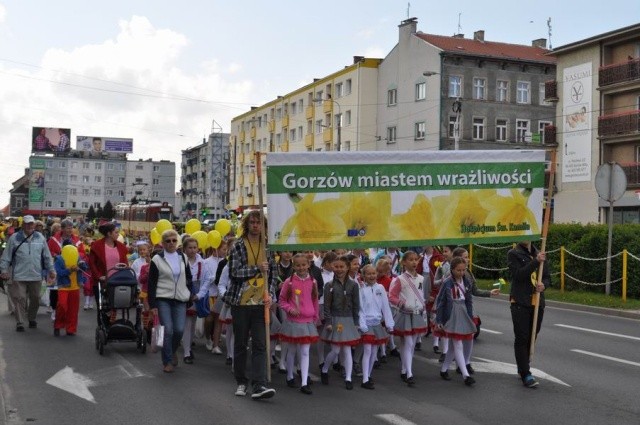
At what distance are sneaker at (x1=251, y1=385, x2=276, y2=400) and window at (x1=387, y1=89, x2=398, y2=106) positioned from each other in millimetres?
59775

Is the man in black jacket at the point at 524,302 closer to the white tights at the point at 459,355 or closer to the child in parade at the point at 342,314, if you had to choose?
the white tights at the point at 459,355

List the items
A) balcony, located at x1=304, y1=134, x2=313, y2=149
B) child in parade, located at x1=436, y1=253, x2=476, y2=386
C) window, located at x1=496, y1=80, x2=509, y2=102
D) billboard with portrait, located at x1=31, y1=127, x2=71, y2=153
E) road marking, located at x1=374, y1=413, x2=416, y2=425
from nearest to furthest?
road marking, located at x1=374, y1=413, x2=416, y2=425, child in parade, located at x1=436, y1=253, x2=476, y2=386, window, located at x1=496, y1=80, x2=509, y2=102, balcony, located at x1=304, y1=134, x2=313, y2=149, billboard with portrait, located at x1=31, y1=127, x2=71, y2=153

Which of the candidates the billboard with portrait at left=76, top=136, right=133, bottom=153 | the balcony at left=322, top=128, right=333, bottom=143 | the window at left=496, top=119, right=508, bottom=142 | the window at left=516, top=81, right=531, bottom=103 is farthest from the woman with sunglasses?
the billboard with portrait at left=76, top=136, right=133, bottom=153

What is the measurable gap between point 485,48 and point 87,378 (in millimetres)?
60041

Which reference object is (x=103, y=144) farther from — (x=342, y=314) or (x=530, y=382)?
(x=530, y=382)

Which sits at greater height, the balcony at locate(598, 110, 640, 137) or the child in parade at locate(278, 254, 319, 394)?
the balcony at locate(598, 110, 640, 137)

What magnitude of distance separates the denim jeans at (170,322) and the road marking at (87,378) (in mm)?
403

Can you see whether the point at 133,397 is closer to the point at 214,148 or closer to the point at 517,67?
the point at 517,67

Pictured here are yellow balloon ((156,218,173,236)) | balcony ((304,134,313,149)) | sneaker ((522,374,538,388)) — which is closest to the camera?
sneaker ((522,374,538,388))

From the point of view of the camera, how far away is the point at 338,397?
9.24 metres

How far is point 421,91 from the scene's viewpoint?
64.4 meters

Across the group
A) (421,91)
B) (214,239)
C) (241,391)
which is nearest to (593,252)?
(214,239)

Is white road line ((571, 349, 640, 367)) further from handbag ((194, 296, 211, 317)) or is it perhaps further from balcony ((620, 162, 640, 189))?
balcony ((620, 162, 640, 189))

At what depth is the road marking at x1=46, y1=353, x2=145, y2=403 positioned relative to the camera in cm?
942
